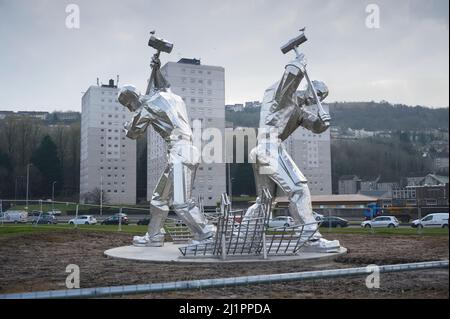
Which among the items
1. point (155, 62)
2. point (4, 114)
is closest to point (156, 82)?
point (155, 62)

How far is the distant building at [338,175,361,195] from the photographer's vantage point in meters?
83.8

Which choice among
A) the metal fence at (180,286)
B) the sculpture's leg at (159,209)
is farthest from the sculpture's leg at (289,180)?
the metal fence at (180,286)

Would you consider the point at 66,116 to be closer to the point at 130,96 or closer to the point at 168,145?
the point at 130,96

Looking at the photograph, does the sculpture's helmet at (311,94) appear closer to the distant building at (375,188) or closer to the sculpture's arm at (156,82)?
the sculpture's arm at (156,82)

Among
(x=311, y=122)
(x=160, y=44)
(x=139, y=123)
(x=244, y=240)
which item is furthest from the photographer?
(x=139, y=123)

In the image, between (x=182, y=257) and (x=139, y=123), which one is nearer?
(x=182, y=257)

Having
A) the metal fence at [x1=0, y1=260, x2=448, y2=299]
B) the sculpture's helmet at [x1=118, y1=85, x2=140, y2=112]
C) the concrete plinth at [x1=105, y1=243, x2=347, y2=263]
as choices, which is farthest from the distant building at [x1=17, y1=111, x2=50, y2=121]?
the metal fence at [x1=0, y1=260, x2=448, y2=299]

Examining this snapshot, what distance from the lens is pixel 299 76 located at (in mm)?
12828

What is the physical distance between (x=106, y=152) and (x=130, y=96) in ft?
214

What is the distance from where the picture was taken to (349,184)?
3356 inches

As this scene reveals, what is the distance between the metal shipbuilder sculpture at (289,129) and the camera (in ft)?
40.8

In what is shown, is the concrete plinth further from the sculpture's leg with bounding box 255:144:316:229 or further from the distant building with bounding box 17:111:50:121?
the distant building with bounding box 17:111:50:121
